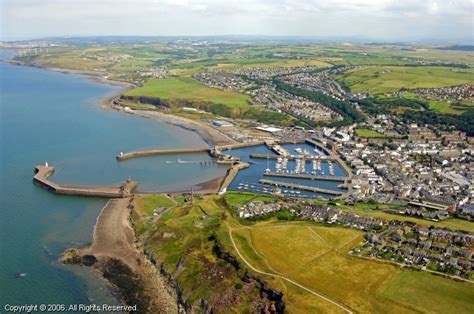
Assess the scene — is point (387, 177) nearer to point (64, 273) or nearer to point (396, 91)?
point (64, 273)

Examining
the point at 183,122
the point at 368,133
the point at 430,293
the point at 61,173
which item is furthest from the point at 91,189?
the point at 368,133

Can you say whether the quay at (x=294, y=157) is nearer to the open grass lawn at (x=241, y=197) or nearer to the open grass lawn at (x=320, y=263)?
the open grass lawn at (x=241, y=197)

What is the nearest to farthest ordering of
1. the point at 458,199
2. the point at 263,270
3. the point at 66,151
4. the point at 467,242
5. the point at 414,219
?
1. the point at 263,270
2. the point at 467,242
3. the point at 414,219
4. the point at 458,199
5. the point at 66,151

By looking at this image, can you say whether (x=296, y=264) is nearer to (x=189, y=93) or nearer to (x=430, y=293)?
(x=430, y=293)

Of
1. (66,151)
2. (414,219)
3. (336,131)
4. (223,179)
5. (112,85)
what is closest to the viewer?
(414,219)

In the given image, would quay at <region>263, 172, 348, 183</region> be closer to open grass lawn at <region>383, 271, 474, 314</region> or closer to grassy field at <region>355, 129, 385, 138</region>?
grassy field at <region>355, 129, 385, 138</region>

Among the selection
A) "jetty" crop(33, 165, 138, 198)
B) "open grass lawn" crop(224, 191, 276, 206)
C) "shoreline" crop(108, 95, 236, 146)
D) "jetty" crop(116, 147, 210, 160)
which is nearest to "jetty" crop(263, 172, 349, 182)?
"open grass lawn" crop(224, 191, 276, 206)

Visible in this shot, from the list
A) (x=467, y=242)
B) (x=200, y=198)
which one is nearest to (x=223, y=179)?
(x=200, y=198)
